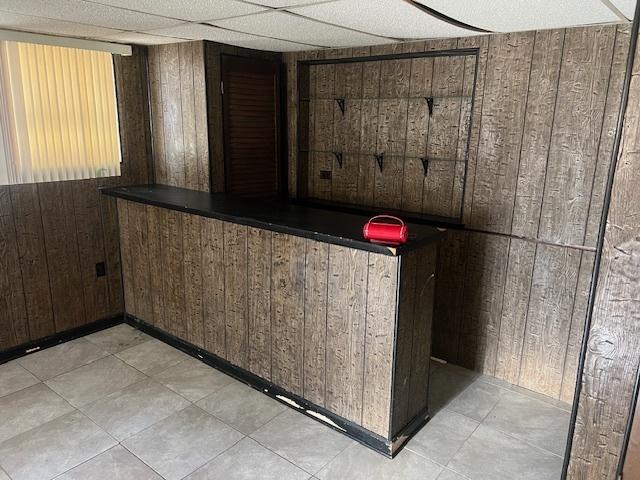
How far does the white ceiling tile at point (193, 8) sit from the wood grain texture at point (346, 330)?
1186mm

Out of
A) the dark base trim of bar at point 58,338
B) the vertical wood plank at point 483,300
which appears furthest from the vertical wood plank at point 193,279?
the vertical wood plank at point 483,300

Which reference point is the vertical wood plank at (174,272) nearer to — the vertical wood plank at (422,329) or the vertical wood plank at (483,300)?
the vertical wood plank at (422,329)

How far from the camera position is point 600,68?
8.29 feet

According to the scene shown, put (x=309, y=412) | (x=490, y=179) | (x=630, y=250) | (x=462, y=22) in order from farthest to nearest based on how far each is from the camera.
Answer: (x=490, y=179) < (x=309, y=412) < (x=462, y=22) < (x=630, y=250)

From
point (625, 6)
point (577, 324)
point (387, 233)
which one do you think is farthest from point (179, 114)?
point (577, 324)

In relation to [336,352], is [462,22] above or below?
above

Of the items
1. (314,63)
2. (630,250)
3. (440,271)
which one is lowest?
(440,271)

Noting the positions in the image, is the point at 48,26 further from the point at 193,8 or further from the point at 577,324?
the point at 577,324

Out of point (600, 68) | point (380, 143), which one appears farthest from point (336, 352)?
point (600, 68)

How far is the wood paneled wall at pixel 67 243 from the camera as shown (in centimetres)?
325

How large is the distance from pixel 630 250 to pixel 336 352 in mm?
1526

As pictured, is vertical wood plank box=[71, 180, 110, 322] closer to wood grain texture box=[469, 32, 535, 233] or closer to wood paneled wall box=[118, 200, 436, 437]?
wood paneled wall box=[118, 200, 436, 437]

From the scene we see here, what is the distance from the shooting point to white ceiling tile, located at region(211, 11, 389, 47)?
8.00ft

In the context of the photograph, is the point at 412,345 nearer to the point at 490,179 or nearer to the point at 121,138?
the point at 490,179
